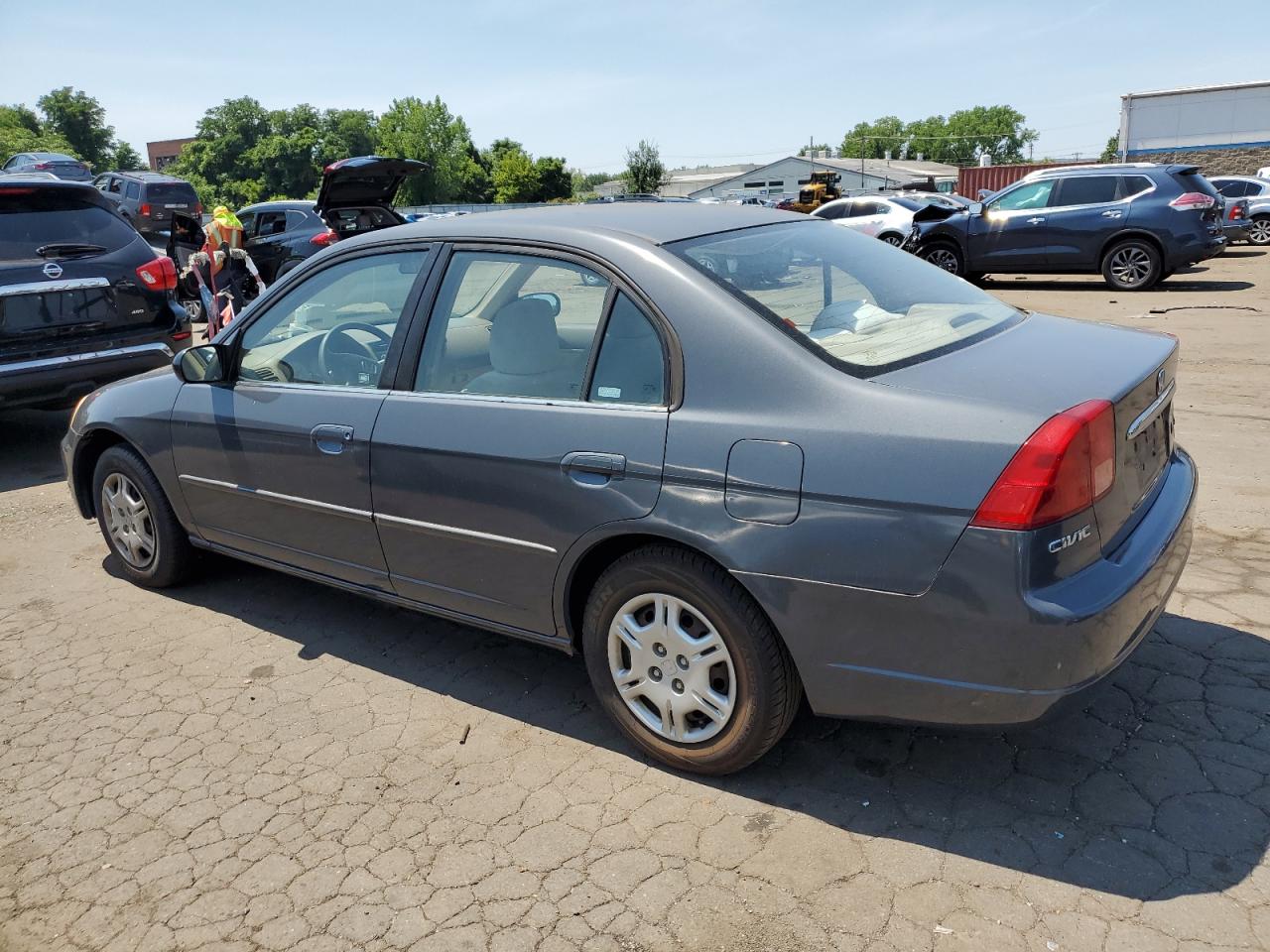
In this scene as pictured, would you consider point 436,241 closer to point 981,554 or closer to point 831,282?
point 831,282

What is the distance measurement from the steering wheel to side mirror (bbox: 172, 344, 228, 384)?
1.52 feet

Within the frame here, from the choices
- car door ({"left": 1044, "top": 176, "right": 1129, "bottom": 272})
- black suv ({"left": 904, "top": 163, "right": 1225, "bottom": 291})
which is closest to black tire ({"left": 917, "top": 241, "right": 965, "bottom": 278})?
black suv ({"left": 904, "top": 163, "right": 1225, "bottom": 291})

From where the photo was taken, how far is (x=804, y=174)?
94062 millimetres

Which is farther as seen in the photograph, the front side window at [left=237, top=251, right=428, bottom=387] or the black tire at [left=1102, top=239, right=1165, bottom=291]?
the black tire at [left=1102, top=239, right=1165, bottom=291]

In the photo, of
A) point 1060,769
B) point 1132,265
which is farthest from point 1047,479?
point 1132,265

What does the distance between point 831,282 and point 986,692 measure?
1493 mm

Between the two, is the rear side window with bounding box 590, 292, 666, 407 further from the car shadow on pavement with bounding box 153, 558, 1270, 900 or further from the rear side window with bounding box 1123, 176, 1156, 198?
the rear side window with bounding box 1123, 176, 1156, 198

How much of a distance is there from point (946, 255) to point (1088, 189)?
2379mm

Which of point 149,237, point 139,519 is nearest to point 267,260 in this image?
point 149,237

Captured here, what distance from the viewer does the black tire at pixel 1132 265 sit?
13953mm

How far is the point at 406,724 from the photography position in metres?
3.40

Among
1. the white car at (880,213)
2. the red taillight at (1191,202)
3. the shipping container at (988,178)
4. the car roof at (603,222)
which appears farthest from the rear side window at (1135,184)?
the shipping container at (988,178)

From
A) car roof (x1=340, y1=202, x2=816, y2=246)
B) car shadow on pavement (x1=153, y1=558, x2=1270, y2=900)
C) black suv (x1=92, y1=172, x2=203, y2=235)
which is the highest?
black suv (x1=92, y1=172, x2=203, y2=235)

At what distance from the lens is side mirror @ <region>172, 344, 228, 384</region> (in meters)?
4.01
